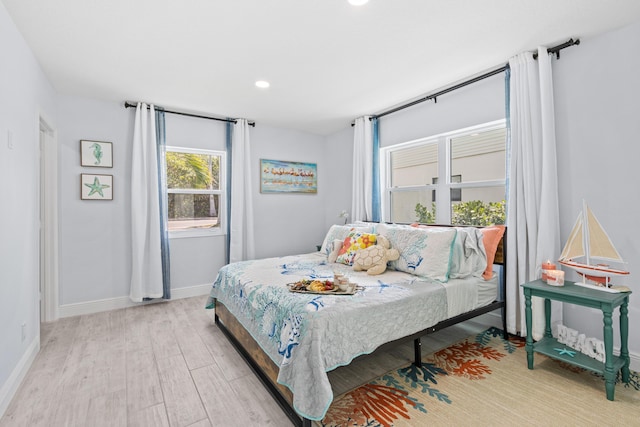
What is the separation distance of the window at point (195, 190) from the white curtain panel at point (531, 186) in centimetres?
360

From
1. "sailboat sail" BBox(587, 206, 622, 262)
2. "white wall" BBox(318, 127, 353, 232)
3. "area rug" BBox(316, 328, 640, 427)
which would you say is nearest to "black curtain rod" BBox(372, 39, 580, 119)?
"white wall" BBox(318, 127, 353, 232)

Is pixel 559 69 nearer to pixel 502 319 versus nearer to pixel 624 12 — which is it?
pixel 624 12

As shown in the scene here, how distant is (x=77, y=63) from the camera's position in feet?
8.89

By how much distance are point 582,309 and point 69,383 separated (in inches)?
154

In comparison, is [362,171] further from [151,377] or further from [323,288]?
[151,377]

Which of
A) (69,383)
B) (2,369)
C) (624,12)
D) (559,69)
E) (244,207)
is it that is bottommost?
(69,383)

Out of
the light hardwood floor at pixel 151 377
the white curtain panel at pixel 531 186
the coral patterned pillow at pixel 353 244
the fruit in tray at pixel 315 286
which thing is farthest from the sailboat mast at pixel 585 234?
the fruit in tray at pixel 315 286

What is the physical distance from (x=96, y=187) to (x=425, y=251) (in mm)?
3707

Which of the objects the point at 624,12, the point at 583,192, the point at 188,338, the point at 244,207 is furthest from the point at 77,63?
the point at 583,192

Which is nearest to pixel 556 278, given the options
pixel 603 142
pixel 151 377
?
pixel 603 142

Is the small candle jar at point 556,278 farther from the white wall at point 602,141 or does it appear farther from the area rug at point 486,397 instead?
the area rug at point 486,397

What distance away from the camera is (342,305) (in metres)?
1.86

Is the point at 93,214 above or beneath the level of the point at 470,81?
beneath

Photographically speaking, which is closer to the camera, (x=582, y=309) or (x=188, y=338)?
(x=582, y=309)
